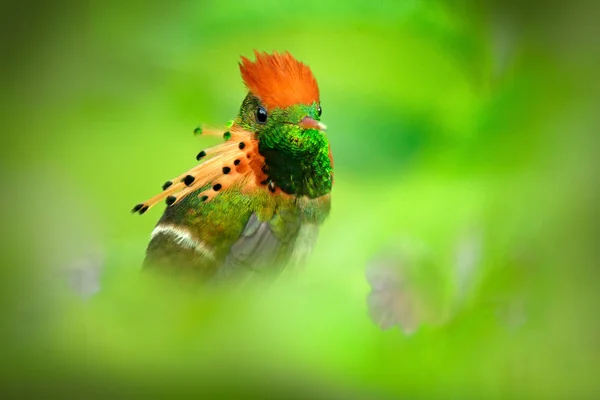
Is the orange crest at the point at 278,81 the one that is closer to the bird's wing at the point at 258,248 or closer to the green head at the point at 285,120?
the green head at the point at 285,120

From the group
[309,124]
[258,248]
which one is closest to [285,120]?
[309,124]

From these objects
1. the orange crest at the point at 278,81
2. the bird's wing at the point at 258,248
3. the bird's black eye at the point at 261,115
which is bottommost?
the bird's wing at the point at 258,248

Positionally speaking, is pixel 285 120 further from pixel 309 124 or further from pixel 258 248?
pixel 258 248

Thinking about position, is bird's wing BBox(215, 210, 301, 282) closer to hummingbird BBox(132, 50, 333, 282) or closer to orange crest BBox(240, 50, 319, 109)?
hummingbird BBox(132, 50, 333, 282)

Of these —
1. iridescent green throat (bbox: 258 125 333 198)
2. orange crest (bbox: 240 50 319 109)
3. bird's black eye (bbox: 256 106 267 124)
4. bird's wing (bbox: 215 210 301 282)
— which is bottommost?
bird's wing (bbox: 215 210 301 282)

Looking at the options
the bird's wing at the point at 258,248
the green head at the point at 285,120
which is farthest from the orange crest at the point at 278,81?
the bird's wing at the point at 258,248

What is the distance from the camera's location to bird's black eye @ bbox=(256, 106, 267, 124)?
0.62 meters

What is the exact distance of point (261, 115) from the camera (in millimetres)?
618

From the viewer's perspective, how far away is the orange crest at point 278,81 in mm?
608

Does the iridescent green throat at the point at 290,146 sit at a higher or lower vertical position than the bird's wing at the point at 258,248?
higher

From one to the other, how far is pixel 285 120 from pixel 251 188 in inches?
3.1

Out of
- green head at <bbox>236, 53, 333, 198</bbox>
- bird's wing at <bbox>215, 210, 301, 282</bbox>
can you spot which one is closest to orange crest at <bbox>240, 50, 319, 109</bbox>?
green head at <bbox>236, 53, 333, 198</bbox>

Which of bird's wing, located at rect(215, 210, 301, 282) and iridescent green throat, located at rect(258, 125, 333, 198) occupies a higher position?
iridescent green throat, located at rect(258, 125, 333, 198)

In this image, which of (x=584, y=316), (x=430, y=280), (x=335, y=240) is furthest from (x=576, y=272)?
(x=335, y=240)
